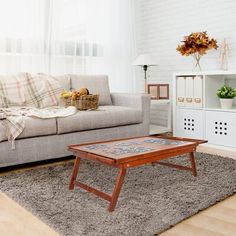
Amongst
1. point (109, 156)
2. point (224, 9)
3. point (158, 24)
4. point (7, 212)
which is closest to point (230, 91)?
point (224, 9)

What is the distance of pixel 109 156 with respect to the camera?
5.67 feet

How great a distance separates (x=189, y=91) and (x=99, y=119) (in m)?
1.22

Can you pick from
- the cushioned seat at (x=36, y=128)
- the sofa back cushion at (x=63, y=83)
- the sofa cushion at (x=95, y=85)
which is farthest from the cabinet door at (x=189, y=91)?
the cushioned seat at (x=36, y=128)

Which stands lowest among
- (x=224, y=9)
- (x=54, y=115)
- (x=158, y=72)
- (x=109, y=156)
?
(x=109, y=156)

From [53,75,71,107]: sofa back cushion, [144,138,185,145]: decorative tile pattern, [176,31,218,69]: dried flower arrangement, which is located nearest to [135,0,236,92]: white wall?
[176,31,218,69]: dried flower arrangement

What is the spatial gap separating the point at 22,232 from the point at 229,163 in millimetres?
1721

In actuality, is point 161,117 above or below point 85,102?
below

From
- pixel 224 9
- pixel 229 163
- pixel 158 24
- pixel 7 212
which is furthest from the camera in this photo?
pixel 158 24

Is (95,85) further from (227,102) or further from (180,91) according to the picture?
(227,102)

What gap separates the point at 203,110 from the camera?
3459mm

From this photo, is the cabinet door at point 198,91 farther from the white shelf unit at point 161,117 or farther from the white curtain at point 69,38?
the white curtain at point 69,38

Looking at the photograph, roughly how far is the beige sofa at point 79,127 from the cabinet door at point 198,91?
57 centimetres

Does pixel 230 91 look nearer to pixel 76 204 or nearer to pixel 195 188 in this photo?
pixel 195 188

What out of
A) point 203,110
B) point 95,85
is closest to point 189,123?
point 203,110
